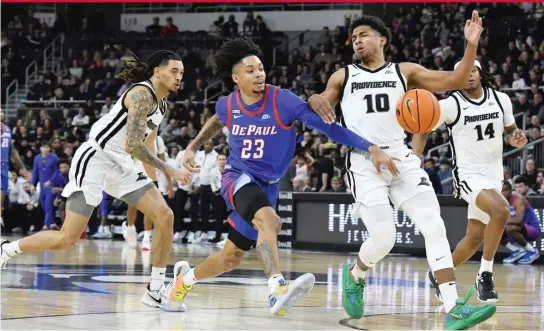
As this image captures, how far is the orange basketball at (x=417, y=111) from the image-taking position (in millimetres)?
6785

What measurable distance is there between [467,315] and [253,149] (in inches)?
72.3

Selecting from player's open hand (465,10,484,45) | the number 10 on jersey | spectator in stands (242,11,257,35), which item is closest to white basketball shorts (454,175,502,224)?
player's open hand (465,10,484,45)

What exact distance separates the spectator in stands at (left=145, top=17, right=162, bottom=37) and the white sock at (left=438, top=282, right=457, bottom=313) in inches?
964

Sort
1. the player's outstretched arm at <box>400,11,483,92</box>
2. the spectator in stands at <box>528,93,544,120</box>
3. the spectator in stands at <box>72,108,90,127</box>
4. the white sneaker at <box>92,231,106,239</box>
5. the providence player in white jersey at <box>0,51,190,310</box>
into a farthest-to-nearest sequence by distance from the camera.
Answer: the spectator in stands at <box>72,108,90,127</box> → the white sneaker at <box>92,231,106,239</box> → the spectator in stands at <box>528,93,544,120</box> → the providence player in white jersey at <box>0,51,190,310</box> → the player's outstretched arm at <box>400,11,483,92</box>

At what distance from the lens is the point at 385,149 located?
6.98 metres

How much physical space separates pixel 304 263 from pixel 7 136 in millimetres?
6150

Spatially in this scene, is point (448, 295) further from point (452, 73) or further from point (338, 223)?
point (338, 223)

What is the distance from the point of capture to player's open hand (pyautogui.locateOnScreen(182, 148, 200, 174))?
709cm

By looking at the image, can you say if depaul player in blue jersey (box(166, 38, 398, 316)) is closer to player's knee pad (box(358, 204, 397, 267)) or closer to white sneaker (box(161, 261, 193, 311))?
white sneaker (box(161, 261, 193, 311))

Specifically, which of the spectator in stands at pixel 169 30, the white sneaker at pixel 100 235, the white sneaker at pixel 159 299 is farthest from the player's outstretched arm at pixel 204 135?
the spectator in stands at pixel 169 30

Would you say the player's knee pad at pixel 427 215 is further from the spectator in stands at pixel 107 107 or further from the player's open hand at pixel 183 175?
the spectator in stands at pixel 107 107

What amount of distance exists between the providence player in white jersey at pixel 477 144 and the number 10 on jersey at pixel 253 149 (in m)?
2.64

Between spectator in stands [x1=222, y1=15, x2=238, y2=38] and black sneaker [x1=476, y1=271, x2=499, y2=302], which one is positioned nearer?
black sneaker [x1=476, y1=271, x2=499, y2=302]

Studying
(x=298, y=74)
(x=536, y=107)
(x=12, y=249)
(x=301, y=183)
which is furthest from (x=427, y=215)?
(x=298, y=74)
